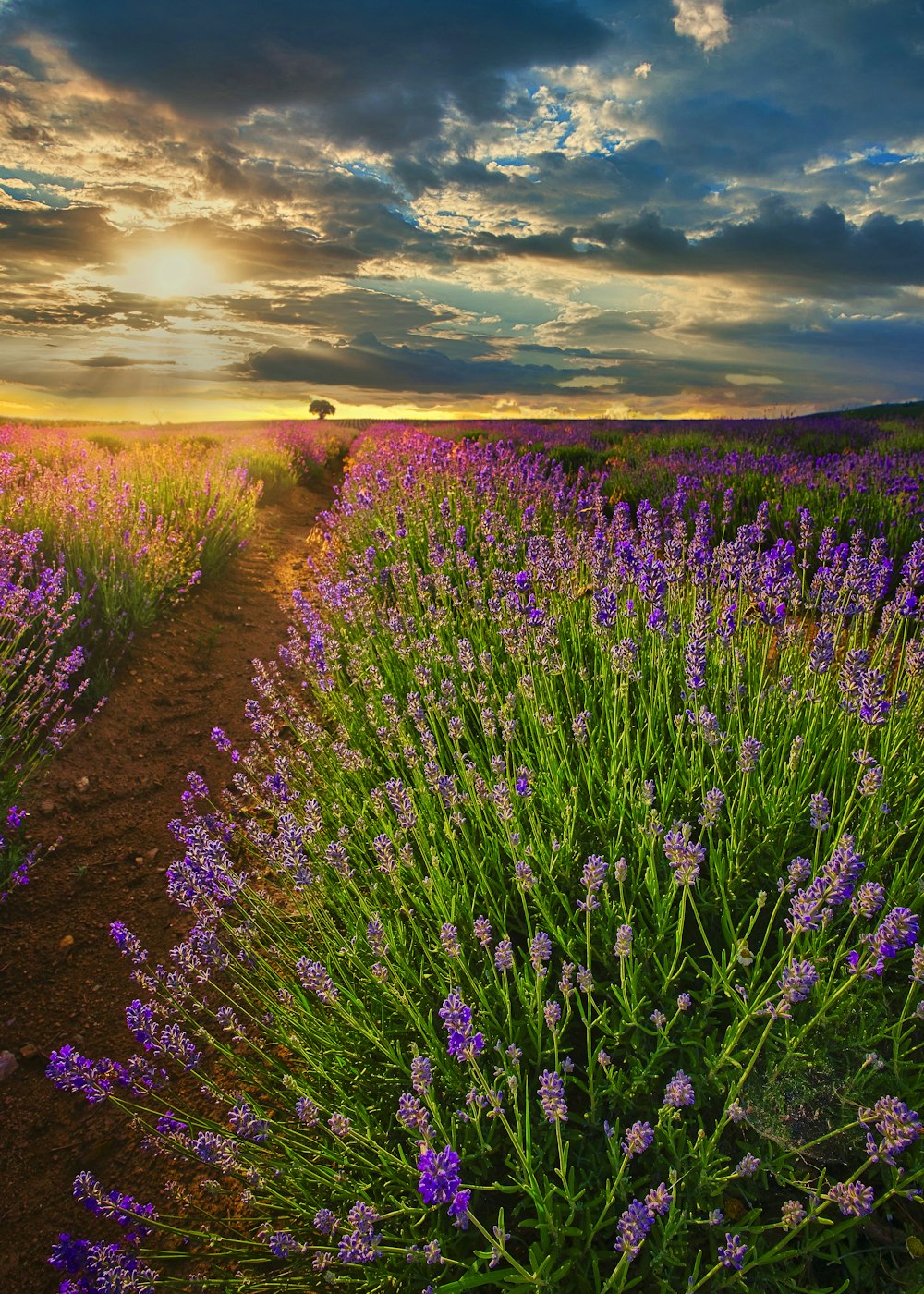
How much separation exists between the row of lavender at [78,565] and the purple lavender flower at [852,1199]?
10.7 feet

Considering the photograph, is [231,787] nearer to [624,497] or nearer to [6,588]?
[6,588]

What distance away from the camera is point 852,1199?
1183 millimetres

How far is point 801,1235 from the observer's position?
1530 mm

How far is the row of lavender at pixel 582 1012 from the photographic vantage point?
4.58 feet

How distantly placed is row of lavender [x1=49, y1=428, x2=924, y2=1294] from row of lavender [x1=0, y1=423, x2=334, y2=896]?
1.79m

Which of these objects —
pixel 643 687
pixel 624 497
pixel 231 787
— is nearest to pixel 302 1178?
pixel 643 687

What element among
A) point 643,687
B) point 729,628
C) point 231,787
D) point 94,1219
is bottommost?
point 94,1219

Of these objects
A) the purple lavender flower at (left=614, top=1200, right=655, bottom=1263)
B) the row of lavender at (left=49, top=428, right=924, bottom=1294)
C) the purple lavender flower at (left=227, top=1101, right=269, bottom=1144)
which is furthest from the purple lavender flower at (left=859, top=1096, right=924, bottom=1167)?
the purple lavender flower at (left=227, top=1101, right=269, bottom=1144)

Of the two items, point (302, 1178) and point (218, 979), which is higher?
point (302, 1178)

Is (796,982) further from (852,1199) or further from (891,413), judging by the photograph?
(891,413)

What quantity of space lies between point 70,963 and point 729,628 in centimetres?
306

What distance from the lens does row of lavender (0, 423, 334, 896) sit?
3980 millimetres

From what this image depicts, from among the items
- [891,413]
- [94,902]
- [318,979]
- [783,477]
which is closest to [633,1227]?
[318,979]

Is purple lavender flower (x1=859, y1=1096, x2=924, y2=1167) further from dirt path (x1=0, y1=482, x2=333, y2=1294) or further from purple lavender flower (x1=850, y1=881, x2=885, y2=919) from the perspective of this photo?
dirt path (x1=0, y1=482, x2=333, y2=1294)
